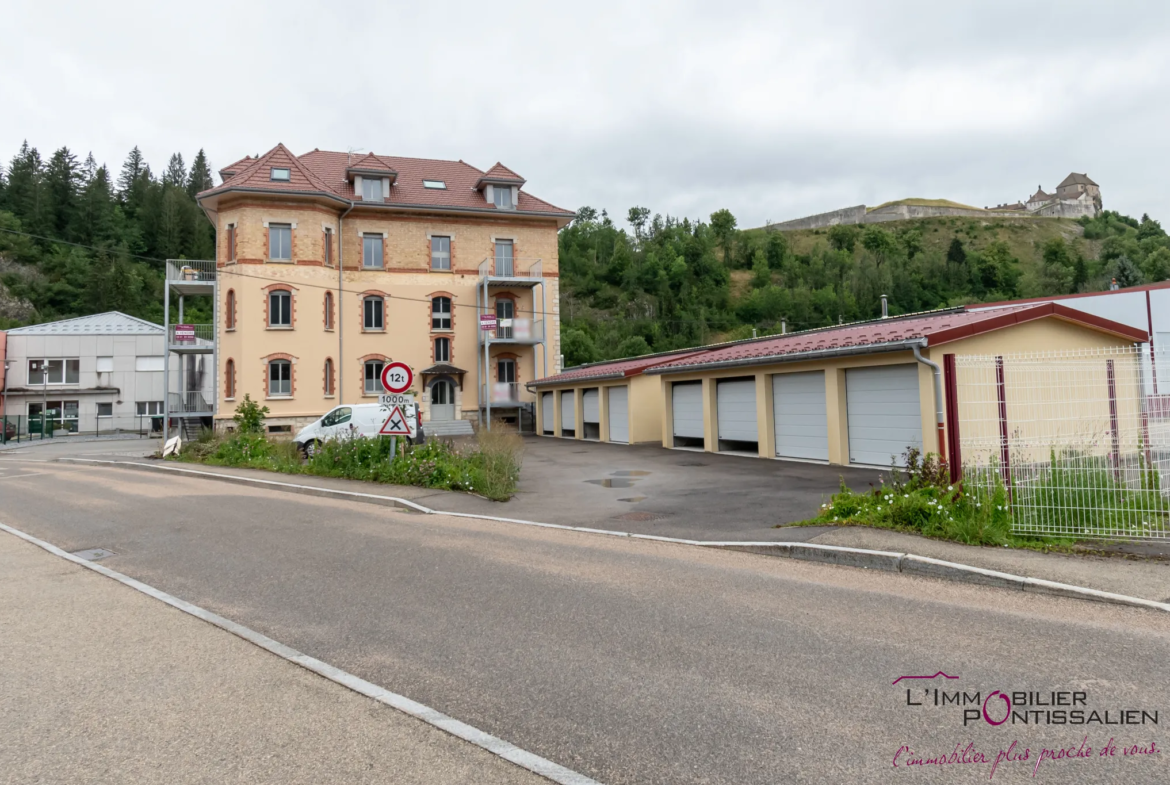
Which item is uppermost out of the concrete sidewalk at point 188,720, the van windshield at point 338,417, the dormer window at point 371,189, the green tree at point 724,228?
the green tree at point 724,228

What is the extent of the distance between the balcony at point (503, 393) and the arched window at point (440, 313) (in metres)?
3.75

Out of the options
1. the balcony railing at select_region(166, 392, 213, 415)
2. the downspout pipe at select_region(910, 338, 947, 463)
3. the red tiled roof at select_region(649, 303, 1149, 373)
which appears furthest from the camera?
the balcony railing at select_region(166, 392, 213, 415)

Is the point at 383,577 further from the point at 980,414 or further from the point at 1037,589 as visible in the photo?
the point at 980,414

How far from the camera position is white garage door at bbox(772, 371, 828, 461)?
54.3 ft

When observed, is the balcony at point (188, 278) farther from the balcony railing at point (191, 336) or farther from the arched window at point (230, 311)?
the balcony railing at point (191, 336)

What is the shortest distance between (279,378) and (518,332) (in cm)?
1152

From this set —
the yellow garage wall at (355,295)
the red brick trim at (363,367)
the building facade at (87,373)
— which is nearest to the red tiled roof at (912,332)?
the yellow garage wall at (355,295)

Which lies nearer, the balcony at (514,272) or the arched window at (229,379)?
the arched window at (229,379)

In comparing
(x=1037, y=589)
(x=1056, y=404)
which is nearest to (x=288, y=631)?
(x=1037, y=589)

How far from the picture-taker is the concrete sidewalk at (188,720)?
3201 mm

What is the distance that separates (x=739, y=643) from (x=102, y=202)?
368ft

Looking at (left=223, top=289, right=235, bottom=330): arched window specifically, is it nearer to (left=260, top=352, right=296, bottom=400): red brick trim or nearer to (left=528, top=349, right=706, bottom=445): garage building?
(left=260, top=352, right=296, bottom=400): red brick trim

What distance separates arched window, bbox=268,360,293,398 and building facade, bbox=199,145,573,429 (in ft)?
0.15

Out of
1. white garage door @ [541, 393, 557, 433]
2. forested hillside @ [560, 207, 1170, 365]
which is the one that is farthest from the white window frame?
forested hillside @ [560, 207, 1170, 365]
